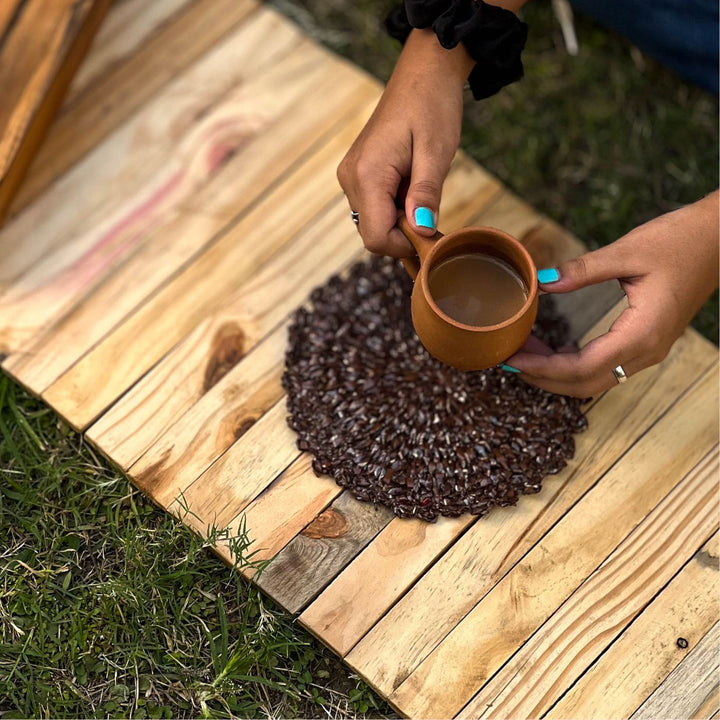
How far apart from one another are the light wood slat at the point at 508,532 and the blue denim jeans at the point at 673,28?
0.78m

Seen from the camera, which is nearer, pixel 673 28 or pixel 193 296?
pixel 193 296

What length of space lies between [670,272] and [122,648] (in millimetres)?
1406

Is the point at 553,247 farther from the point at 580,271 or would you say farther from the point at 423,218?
the point at 423,218

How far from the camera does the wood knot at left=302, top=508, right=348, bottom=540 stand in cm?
213

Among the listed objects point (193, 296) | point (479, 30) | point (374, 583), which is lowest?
point (374, 583)

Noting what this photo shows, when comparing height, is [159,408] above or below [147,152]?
below

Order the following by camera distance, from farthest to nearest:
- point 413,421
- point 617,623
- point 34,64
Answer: point 34,64 < point 413,421 < point 617,623

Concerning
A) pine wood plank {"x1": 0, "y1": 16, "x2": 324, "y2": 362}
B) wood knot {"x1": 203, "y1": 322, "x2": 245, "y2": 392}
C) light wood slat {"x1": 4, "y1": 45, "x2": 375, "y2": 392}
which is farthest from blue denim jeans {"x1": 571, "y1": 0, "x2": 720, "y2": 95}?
wood knot {"x1": 203, "y1": 322, "x2": 245, "y2": 392}

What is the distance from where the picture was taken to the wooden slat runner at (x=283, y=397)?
205 centimetres

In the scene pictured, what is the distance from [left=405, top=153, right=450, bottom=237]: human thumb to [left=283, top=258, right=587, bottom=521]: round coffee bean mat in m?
0.45

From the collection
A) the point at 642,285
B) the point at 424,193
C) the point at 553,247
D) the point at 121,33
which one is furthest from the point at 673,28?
the point at 121,33

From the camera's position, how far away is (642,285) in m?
1.97

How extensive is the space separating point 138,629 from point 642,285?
1.30 m

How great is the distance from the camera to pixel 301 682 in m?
2.09
